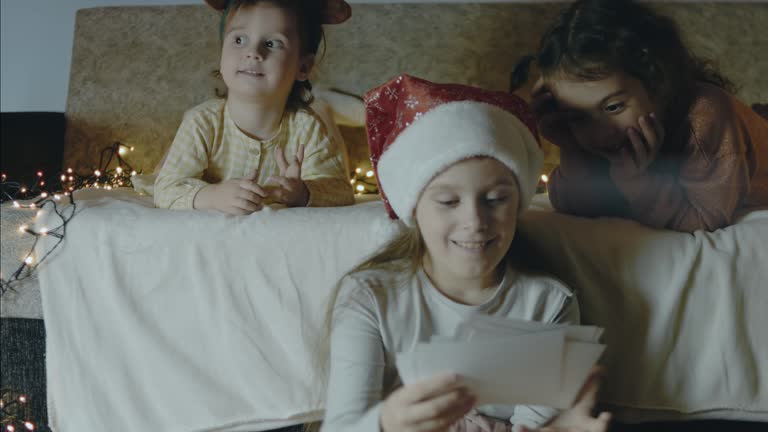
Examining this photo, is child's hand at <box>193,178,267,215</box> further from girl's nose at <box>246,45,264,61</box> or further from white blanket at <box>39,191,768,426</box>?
→ girl's nose at <box>246,45,264,61</box>

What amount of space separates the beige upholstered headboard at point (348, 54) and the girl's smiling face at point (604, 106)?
29.3 inches

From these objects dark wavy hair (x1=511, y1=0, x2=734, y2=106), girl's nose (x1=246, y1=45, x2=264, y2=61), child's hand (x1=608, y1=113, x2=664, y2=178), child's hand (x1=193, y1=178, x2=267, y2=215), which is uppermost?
dark wavy hair (x1=511, y1=0, x2=734, y2=106)

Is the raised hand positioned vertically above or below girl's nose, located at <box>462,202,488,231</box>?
below

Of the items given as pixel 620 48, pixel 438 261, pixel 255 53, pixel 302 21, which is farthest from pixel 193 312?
pixel 620 48

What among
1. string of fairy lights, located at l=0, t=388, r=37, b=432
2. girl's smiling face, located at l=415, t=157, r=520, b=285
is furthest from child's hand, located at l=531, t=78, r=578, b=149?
string of fairy lights, located at l=0, t=388, r=37, b=432

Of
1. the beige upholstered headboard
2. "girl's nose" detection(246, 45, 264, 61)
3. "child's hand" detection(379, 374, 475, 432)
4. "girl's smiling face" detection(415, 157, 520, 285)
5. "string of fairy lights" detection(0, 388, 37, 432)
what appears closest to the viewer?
"child's hand" detection(379, 374, 475, 432)

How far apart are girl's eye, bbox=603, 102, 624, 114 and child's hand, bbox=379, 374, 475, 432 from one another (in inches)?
21.1

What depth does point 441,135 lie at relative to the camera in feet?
2.56

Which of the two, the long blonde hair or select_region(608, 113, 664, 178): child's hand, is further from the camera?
select_region(608, 113, 664, 178): child's hand

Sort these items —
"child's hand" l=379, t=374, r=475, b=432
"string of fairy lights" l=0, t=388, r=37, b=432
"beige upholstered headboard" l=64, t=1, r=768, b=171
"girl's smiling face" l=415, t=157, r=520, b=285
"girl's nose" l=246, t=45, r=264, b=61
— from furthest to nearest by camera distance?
"beige upholstered headboard" l=64, t=1, r=768, b=171
"girl's nose" l=246, t=45, r=264, b=61
"string of fairy lights" l=0, t=388, r=37, b=432
"girl's smiling face" l=415, t=157, r=520, b=285
"child's hand" l=379, t=374, r=475, b=432

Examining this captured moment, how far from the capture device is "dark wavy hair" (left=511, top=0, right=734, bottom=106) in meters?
0.98

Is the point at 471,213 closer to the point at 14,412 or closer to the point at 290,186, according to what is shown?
the point at 290,186

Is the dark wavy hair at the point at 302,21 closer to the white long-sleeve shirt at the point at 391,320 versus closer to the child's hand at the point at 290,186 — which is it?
the child's hand at the point at 290,186

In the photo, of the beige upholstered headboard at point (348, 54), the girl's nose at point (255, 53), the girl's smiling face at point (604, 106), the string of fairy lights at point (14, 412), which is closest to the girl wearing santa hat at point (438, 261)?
the girl's smiling face at point (604, 106)
